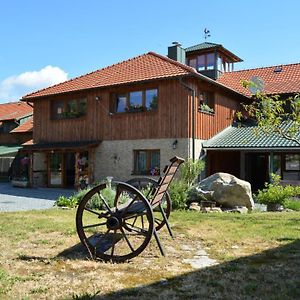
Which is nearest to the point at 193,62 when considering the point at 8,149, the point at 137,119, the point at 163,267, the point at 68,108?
the point at 137,119

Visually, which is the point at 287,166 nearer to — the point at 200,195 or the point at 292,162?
the point at 292,162

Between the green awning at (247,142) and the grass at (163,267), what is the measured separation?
36.1 ft

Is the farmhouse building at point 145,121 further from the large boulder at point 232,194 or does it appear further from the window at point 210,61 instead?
the large boulder at point 232,194

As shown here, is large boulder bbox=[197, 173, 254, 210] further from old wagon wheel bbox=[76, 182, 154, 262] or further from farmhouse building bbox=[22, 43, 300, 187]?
old wagon wheel bbox=[76, 182, 154, 262]

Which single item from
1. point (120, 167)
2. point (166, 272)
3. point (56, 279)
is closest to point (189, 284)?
point (166, 272)

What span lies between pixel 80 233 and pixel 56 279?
124 cm

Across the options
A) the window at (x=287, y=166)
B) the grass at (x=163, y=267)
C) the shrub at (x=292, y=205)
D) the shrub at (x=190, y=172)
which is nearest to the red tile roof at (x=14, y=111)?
the shrub at (x=190, y=172)

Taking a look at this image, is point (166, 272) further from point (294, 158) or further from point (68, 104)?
point (68, 104)

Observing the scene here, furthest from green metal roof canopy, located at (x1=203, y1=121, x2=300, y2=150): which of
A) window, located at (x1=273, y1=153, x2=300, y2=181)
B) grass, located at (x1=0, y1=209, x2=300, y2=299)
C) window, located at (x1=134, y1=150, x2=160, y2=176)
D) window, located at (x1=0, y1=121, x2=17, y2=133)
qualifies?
window, located at (x1=0, y1=121, x2=17, y2=133)

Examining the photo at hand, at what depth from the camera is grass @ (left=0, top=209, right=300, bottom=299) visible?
4.71 meters

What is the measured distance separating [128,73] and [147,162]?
5.18 meters

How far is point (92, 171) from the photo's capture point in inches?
878

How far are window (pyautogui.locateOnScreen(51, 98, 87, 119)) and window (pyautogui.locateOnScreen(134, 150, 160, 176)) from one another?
15.0ft

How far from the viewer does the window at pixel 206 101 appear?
69.9ft
